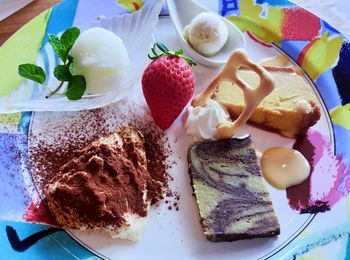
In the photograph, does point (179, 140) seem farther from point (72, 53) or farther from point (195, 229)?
point (72, 53)

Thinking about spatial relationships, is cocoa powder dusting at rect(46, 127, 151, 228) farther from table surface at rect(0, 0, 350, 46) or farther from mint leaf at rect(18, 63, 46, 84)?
table surface at rect(0, 0, 350, 46)

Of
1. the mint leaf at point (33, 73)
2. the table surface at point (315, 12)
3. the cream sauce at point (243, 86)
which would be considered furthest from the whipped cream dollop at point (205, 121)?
the table surface at point (315, 12)

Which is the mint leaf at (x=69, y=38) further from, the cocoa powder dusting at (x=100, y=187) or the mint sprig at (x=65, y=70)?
the cocoa powder dusting at (x=100, y=187)

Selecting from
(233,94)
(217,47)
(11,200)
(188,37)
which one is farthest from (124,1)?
(11,200)

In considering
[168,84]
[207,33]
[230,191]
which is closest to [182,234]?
[230,191]

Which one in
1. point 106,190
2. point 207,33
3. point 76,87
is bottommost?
point 106,190

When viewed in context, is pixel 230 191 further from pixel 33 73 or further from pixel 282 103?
pixel 33 73

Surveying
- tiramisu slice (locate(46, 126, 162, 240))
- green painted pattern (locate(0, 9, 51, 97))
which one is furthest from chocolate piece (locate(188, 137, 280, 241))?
green painted pattern (locate(0, 9, 51, 97))

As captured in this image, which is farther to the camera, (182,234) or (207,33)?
(207,33)
